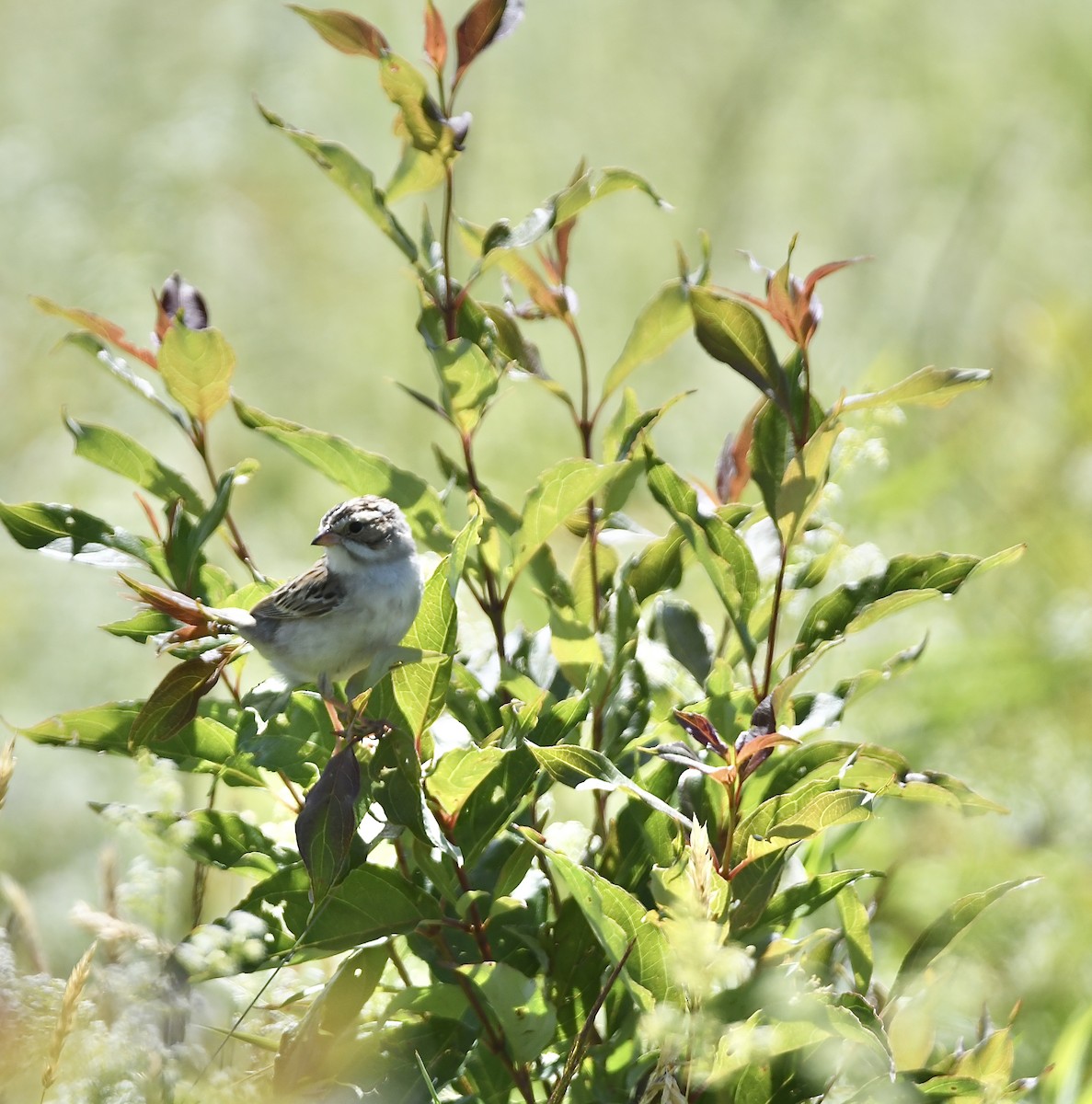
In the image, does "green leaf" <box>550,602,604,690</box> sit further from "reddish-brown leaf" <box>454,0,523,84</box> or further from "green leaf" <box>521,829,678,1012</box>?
"reddish-brown leaf" <box>454,0,523,84</box>

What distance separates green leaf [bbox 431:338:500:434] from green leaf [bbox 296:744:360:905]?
0.42 m

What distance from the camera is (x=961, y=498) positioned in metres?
3.83

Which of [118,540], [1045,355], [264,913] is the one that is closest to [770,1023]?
[264,913]

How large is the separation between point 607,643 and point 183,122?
14.7 feet

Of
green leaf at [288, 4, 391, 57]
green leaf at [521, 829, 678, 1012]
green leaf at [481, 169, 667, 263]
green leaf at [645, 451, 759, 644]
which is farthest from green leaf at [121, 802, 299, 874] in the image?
green leaf at [288, 4, 391, 57]

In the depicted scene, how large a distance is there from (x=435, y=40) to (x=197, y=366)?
0.44 m

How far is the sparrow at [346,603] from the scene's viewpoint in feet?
4.52

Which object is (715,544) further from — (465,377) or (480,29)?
(480,29)

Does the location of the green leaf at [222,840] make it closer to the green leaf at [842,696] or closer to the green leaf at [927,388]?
the green leaf at [842,696]

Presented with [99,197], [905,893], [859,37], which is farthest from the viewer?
[859,37]

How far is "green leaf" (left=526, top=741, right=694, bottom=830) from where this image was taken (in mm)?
1100

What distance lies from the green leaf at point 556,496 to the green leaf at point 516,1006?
0.40 meters

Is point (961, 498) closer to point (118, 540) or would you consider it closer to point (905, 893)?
point (905, 893)

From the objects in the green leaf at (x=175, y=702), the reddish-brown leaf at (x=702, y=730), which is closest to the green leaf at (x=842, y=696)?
the reddish-brown leaf at (x=702, y=730)
